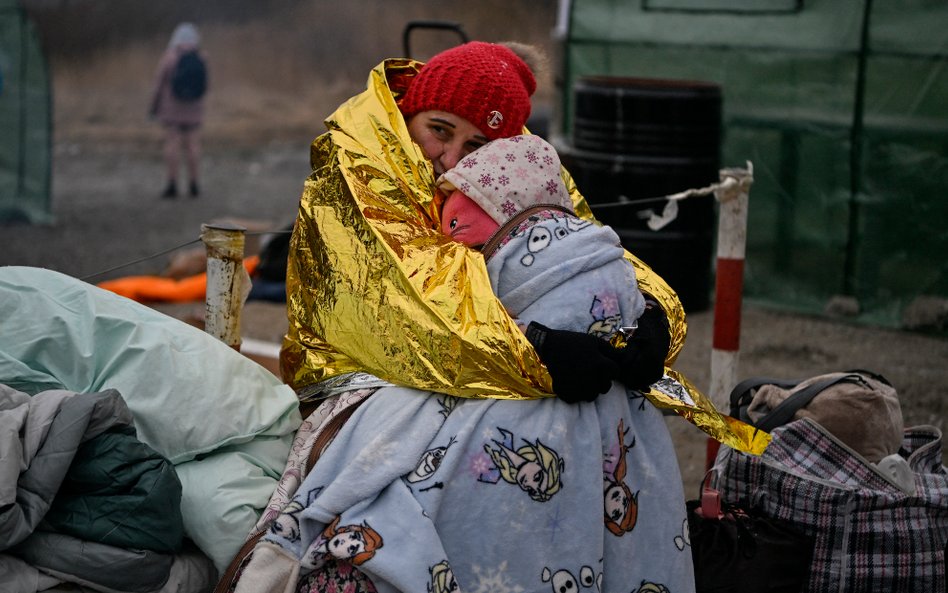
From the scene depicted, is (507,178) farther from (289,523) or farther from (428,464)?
(289,523)

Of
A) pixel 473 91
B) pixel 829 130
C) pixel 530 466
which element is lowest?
pixel 530 466

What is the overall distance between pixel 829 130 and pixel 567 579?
204 inches

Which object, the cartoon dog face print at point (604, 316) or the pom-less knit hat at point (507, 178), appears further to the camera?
the pom-less knit hat at point (507, 178)

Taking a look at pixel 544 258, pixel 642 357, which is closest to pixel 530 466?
pixel 642 357

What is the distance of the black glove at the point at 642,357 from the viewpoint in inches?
106

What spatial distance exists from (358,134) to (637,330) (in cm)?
86

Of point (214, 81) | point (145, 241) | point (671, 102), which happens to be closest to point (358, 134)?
point (671, 102)

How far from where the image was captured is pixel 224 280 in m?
3.24

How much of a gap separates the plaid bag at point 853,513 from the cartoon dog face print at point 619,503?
0.76 meters

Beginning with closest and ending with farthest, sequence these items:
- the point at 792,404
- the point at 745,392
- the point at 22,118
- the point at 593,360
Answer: the point at 593,360, the point at 792,404, the point at 745,392, the point at 22,118

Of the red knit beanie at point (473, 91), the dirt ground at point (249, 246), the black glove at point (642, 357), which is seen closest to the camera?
the black glove at point (642, 357)

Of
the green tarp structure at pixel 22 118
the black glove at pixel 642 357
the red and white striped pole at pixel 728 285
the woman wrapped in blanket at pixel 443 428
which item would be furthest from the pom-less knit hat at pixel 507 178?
the green tarp structure at pixel 22 118

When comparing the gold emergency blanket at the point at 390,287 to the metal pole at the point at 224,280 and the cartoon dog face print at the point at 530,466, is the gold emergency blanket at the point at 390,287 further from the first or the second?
the metal pole at the point at 224,280

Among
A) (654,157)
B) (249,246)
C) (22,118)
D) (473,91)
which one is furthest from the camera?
(22,118)
